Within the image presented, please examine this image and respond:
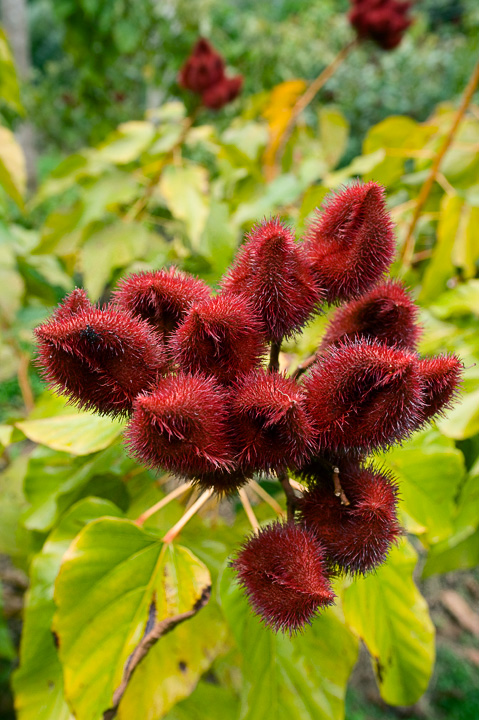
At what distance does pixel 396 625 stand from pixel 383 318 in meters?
0.50

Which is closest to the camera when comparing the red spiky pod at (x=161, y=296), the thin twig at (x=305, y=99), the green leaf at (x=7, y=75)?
the red spiky pod at (x=161, y=296)

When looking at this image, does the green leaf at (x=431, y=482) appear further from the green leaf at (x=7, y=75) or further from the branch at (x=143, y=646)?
the green leaf at (x=7, y=75)

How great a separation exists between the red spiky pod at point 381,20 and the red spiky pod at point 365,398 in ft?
6.08

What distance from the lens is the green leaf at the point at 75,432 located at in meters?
0.81

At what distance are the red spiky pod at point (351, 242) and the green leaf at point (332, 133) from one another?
57.1 inches

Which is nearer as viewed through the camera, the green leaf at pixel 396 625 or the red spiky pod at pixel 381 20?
the green leaf at pixel 396 625

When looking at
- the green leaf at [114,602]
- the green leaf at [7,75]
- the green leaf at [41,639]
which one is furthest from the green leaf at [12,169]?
the green leaf at [114,602]

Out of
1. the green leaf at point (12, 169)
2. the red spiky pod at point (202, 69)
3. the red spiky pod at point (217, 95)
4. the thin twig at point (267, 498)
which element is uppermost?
the red spiky pod at point (202, 69)

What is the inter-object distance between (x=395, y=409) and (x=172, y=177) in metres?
1.22

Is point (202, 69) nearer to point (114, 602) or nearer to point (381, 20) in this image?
point (381, 20)

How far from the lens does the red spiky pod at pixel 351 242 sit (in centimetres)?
57

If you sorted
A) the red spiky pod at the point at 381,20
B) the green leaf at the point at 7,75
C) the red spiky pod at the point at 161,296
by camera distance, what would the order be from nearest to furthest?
1. the red spiky pod at the point at 161,296
2. the green leaf at the point at 7,75
3. the red spiky pod at the point at 381,20

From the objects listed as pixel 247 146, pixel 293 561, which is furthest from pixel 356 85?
pixel 293 561

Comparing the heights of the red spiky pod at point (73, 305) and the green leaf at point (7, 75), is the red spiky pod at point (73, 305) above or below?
below
